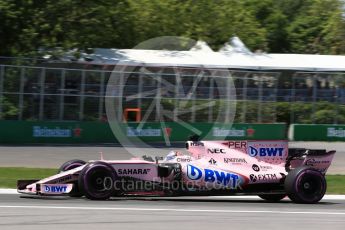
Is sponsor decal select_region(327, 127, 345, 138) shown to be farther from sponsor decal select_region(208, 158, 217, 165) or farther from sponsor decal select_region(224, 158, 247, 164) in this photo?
sponsor decal select_region(208, 158, 217, 165)

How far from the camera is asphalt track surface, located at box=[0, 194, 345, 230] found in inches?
340

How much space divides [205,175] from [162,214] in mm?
1890

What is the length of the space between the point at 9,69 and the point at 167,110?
238 inches

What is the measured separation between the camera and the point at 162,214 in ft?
31.7

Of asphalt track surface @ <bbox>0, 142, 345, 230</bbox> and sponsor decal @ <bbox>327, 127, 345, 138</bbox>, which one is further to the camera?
sponsor decal @ <bbox>327, 127, 345, 138</bbox>

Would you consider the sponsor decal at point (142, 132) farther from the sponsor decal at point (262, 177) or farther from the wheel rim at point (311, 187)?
the wheel rim at point (311, 187)

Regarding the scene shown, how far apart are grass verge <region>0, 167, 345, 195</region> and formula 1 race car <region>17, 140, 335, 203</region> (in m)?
2.46

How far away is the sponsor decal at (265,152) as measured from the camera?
11984 mm

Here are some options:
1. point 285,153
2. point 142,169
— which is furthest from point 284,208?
point 142,169

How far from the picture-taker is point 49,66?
1067 inches

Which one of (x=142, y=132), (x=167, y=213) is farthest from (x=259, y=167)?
(x=142, y=132)

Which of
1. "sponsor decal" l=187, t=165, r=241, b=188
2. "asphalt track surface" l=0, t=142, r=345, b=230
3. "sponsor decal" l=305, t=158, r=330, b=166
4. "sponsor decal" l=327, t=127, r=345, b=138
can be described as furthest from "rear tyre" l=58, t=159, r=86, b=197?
"sponsor decal" l=327, t=127, r=345, b=138

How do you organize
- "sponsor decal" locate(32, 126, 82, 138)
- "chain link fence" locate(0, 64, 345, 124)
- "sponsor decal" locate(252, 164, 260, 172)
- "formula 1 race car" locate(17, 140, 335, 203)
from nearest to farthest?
"formula 1 race car" locate(17, 140, 335, 203) < "sponsor decal" locate(252, 164, 260, 172) < "chain link fence" locate(0, 64, 345, 124) < "sponsor decal" locate(32, 126, 82, 138)

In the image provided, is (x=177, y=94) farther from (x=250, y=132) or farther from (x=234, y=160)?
(x=234, y=160)
